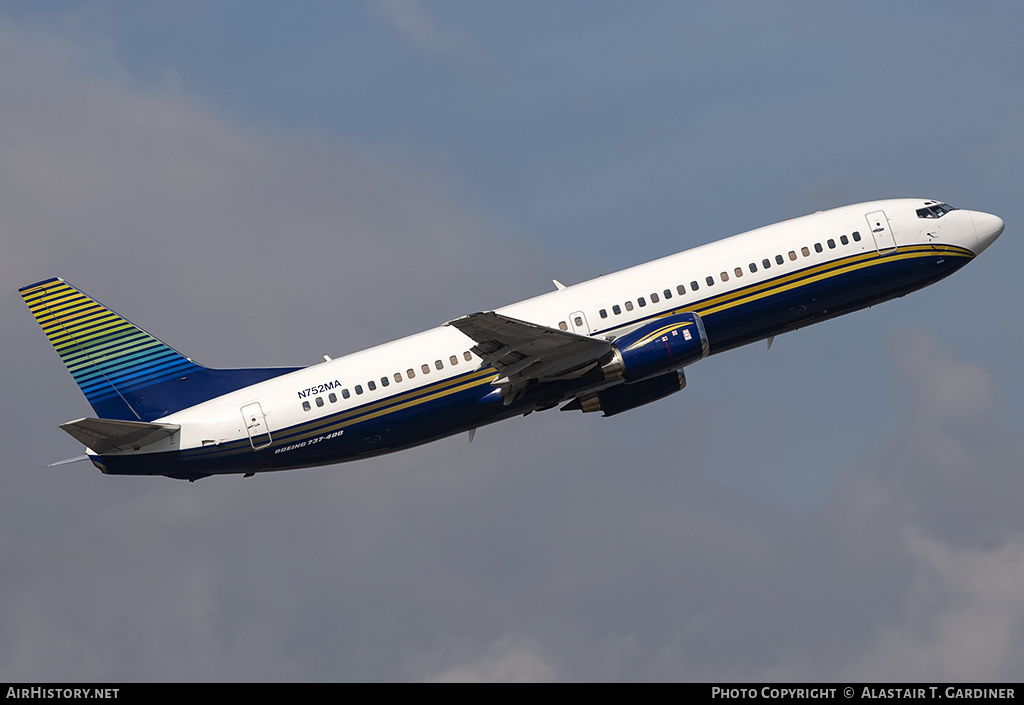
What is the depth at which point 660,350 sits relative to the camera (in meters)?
58.6

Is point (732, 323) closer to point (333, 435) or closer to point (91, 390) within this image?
point (333, 435)

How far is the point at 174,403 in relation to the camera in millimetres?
62562

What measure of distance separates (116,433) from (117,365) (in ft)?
15.8

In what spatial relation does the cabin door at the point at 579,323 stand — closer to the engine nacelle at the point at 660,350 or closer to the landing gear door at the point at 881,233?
the engine nacelle at the point at 660,350

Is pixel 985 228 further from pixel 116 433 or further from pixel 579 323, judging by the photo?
pixel 116 433

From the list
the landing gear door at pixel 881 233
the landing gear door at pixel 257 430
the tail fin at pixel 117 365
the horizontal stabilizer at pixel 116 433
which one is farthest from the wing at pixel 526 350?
the horizontal stabilizer at pixel 116 433

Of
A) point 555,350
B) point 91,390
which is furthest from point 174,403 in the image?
point 555,350

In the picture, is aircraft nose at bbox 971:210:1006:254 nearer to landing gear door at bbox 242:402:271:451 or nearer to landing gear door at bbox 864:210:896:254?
landing gear door at bbox 864:210:896:254

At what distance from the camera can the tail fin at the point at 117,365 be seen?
205ft

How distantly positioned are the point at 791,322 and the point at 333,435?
21.1 metres

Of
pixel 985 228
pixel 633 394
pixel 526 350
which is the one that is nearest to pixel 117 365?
pixel 526 350

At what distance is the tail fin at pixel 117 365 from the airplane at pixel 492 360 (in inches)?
2.6

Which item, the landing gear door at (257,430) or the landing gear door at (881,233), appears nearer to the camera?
the landing gear door at (257,430)

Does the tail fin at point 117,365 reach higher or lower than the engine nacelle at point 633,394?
higher
